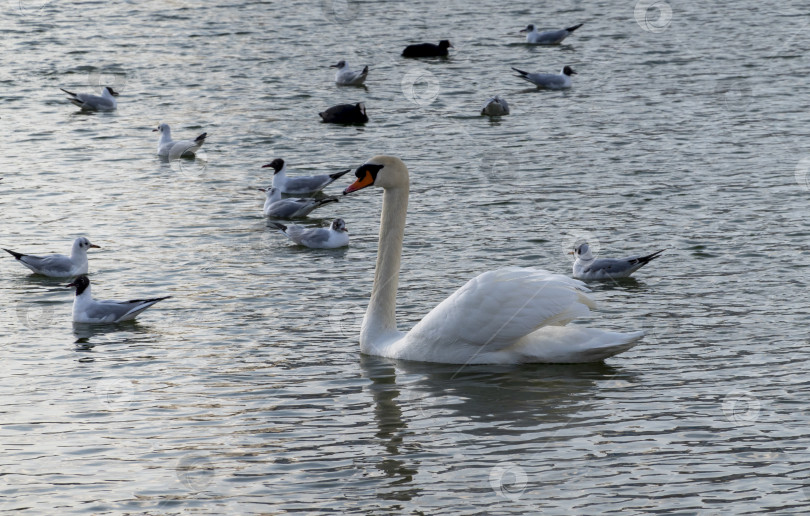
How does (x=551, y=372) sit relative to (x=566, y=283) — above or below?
below

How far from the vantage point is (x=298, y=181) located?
19.2 metres

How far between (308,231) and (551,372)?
5.95 metres

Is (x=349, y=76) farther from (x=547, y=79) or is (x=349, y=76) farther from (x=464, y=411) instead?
(x=464, y=411)

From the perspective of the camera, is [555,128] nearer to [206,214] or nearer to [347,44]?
[206,214]

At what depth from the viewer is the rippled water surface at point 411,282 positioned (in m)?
8.61

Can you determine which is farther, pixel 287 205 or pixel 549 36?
pixel 549 36

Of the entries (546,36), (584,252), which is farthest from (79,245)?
(546,36)

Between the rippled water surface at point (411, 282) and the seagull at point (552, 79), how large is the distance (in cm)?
36

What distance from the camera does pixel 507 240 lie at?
614 inches

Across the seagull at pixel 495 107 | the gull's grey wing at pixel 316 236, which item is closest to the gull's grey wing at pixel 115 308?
the gull's grey wing at pixel 316 236

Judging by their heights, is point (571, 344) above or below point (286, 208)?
below

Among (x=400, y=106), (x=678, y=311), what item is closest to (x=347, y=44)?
(x=400, y=106)

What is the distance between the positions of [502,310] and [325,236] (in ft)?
18.1

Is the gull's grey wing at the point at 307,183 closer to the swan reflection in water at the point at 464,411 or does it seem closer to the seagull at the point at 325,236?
the seagull at the point at 325,236
